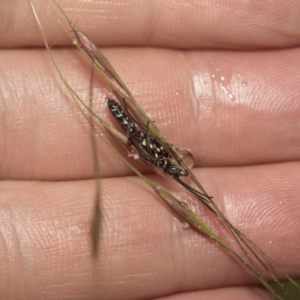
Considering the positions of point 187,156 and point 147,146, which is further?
point 187,156

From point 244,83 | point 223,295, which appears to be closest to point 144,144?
point 244,83

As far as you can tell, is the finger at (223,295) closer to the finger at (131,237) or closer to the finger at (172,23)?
the finger at (131,237)

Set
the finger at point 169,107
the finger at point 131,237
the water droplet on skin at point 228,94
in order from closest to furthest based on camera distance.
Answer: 1. the finger at point 131,237
2. the finger at point 169,107
3. the water droplet on skin at point 228,94

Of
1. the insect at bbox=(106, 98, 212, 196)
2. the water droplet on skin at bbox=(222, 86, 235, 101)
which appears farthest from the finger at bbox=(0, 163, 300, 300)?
the water droplet on skin at bbox=(222, 86, 235, 101)

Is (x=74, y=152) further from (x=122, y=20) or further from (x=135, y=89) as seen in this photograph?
(x=122, y=20)

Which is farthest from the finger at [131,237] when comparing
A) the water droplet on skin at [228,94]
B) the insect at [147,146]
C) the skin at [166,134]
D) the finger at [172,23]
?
the finger at [172,23]

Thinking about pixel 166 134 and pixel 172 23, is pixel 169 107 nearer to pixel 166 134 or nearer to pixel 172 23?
pixel 166 134
